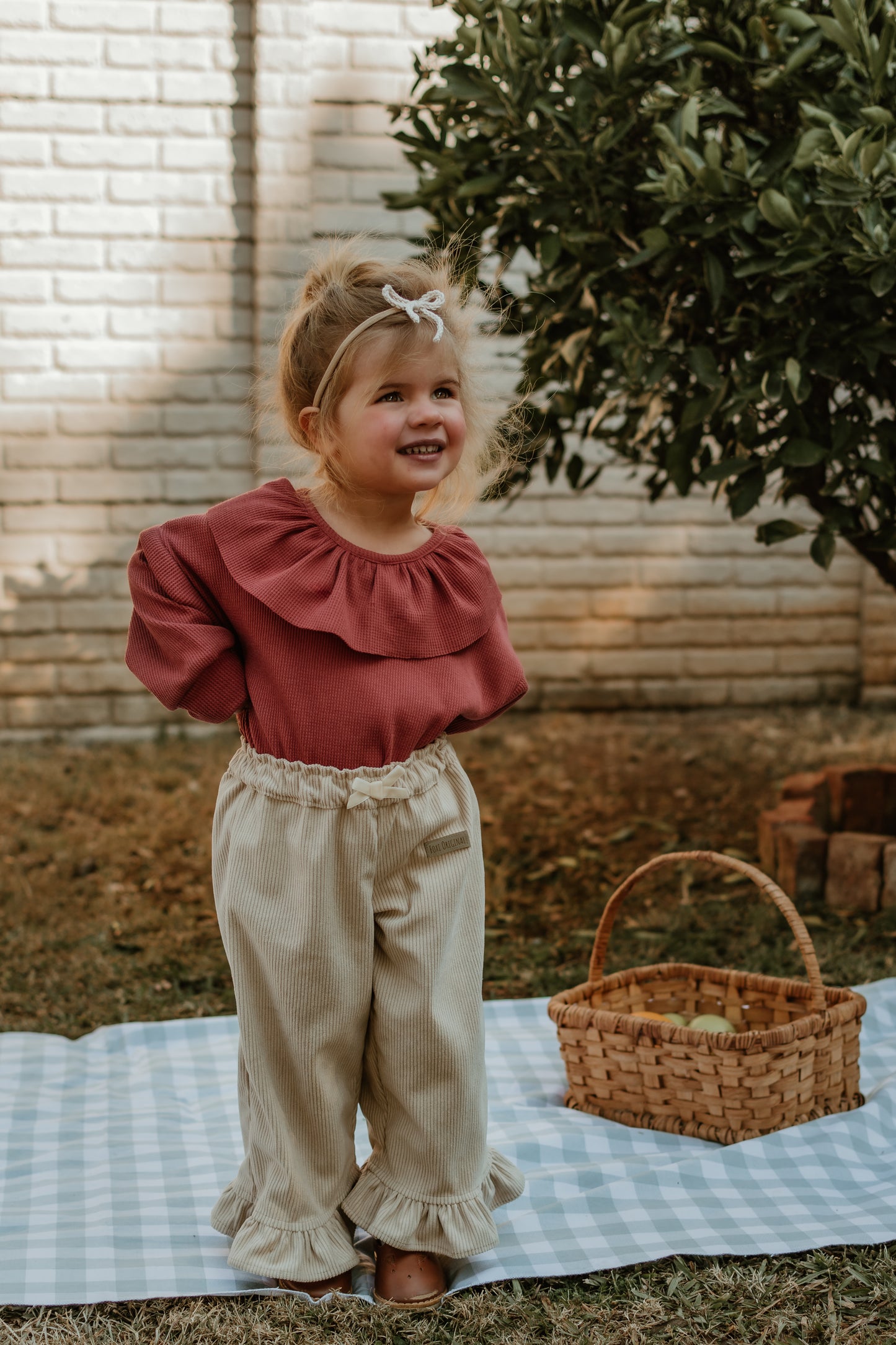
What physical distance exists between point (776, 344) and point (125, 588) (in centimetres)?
326

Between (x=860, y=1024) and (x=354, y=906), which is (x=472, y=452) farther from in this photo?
(x=860, y=1024)

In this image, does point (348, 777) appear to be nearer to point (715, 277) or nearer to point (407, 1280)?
point (407, 1280)

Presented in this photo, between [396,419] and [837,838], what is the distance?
2.35 m

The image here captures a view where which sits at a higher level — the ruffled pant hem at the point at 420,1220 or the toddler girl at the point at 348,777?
the toddler girl at the point at 348,777

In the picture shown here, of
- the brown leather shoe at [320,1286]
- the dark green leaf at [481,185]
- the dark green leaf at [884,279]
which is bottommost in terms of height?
the brown leather shoe at [320,1286]

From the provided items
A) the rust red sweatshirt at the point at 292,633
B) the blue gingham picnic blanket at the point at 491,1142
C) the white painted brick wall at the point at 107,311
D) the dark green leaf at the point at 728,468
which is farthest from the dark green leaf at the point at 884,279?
the white painted brick wall at the point at 107,311

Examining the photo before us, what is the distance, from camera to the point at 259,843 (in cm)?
185

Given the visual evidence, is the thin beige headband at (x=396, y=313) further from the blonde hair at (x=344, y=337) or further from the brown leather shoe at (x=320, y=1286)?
the brown leather shoe at (x=320, y=1286)

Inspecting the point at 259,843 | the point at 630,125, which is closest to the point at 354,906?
the point at 259,843

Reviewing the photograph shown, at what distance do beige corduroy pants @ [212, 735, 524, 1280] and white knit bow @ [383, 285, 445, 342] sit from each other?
2.07ft

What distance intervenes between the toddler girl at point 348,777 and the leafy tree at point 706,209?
3.13ft

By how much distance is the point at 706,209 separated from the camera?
2.75m

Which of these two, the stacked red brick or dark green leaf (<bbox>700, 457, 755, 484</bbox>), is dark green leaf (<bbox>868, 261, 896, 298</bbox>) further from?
the stacked red brick

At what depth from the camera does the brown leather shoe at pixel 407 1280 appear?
75.5 inches
